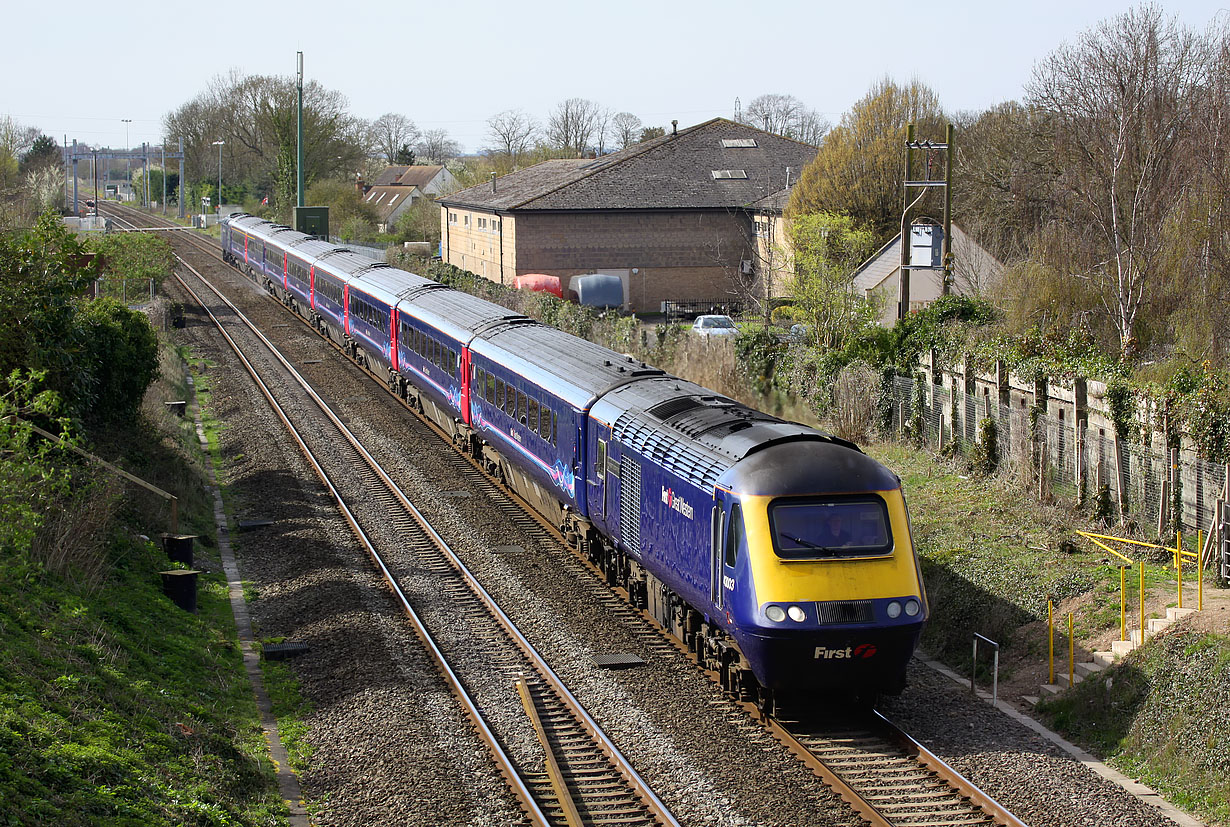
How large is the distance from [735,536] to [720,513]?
0.38 metres

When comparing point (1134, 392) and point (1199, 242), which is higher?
point (1199, 242)

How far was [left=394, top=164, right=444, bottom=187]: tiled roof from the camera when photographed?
101 m

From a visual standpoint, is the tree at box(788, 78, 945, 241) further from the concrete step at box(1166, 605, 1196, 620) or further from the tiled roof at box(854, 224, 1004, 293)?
the concrete step at box(1166, 605, 1196, 620)

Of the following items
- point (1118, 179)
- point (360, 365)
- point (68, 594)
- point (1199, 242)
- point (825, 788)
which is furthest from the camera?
point (360, 365)

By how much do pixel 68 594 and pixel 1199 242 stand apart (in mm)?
22052

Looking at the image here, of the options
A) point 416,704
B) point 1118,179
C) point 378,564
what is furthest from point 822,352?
point 416,704

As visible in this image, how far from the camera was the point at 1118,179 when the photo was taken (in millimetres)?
25766

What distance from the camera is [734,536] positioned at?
429 inches

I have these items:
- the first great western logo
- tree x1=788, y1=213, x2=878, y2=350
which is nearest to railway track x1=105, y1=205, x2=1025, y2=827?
the first great western logo

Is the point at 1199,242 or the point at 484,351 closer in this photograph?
the point at 484,351

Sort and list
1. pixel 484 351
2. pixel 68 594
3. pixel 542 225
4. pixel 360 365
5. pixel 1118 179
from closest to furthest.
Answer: pixel 68 594, pixel 484 351, pixel 1118 179, pixel 360 365, pixel 542 225

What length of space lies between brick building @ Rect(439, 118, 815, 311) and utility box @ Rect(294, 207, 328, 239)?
498 inches

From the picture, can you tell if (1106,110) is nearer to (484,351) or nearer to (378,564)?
(484,351)

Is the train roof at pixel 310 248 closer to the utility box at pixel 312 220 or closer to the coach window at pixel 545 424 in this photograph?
the utility box at pixel 312 220
